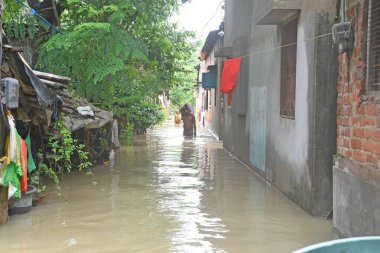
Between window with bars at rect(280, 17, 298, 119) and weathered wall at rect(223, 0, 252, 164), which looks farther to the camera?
weathered wall at rect(223, 0, 252, 164)

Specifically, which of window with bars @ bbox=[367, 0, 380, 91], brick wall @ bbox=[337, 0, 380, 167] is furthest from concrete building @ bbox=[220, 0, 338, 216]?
window with bars @ bbox=[367, 0, 380, 91]

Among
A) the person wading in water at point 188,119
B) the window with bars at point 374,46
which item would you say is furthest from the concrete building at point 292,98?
the person wading in water at point 188,119

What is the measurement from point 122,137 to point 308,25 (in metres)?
12.7

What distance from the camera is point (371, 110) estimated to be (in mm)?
5102

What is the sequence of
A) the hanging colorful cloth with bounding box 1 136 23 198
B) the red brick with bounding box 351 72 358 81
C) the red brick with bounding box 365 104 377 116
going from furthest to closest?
the hanging colorful cloth with bounding box 1 136 23 198 < the red brick with bounding box 351 72 358 81 < the red brick with bounding box 365 104 377 116

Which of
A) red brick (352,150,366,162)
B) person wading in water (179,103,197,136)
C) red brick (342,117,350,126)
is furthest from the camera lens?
person wading in water (179,103,197,136)

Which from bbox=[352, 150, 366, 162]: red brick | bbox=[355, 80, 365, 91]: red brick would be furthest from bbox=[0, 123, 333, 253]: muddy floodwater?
bbox=[355, 80, 365, 91]: red brick

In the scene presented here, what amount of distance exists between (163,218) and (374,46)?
369 cm

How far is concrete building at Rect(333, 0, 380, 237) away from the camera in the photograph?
197 inches

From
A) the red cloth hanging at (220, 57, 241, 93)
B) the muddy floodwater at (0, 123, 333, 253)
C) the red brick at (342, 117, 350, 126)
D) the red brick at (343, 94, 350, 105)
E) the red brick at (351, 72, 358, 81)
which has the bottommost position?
the muddy floodwater at (0, 123, 333, 253)

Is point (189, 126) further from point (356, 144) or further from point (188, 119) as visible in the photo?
point (356, 144)

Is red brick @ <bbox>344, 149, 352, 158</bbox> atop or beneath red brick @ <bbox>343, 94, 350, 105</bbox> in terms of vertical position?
beneath

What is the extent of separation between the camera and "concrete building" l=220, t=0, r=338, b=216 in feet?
22.7

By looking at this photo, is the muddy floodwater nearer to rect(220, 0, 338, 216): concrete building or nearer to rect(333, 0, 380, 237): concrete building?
rect(220, 0, 338, 216): concrete building
